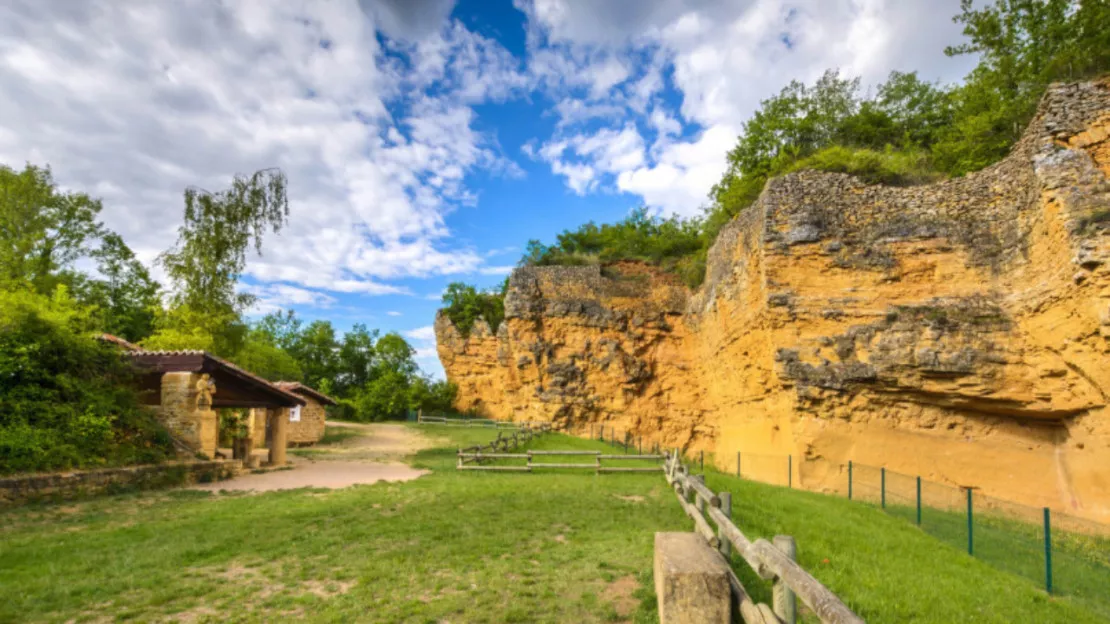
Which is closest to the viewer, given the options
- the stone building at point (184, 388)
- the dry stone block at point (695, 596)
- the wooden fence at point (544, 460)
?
the dry stone block at point (695, 596)

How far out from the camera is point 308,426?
26062 millimetres

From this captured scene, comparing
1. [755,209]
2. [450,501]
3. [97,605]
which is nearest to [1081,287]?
[755,209]

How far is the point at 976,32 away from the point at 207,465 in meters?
33.3

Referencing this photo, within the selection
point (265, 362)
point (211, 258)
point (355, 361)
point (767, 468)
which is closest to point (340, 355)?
point (355, 361)

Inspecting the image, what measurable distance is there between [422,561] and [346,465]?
1250 cm

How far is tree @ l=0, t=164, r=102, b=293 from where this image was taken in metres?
25.4

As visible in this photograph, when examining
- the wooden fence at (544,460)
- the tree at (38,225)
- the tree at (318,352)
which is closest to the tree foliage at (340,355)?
the tree at (318,352)

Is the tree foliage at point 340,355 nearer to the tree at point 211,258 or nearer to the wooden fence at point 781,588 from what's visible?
the tree at point 211,258

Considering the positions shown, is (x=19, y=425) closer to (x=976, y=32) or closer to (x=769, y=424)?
(x=769, y=424)

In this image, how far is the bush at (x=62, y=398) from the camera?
415 inches

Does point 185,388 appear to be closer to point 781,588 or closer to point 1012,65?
point 781,588

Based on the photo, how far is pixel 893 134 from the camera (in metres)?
25.6

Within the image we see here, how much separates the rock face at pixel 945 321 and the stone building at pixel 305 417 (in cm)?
1975

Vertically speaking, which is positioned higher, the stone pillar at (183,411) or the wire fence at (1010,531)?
the stone pillar at (183,411)
